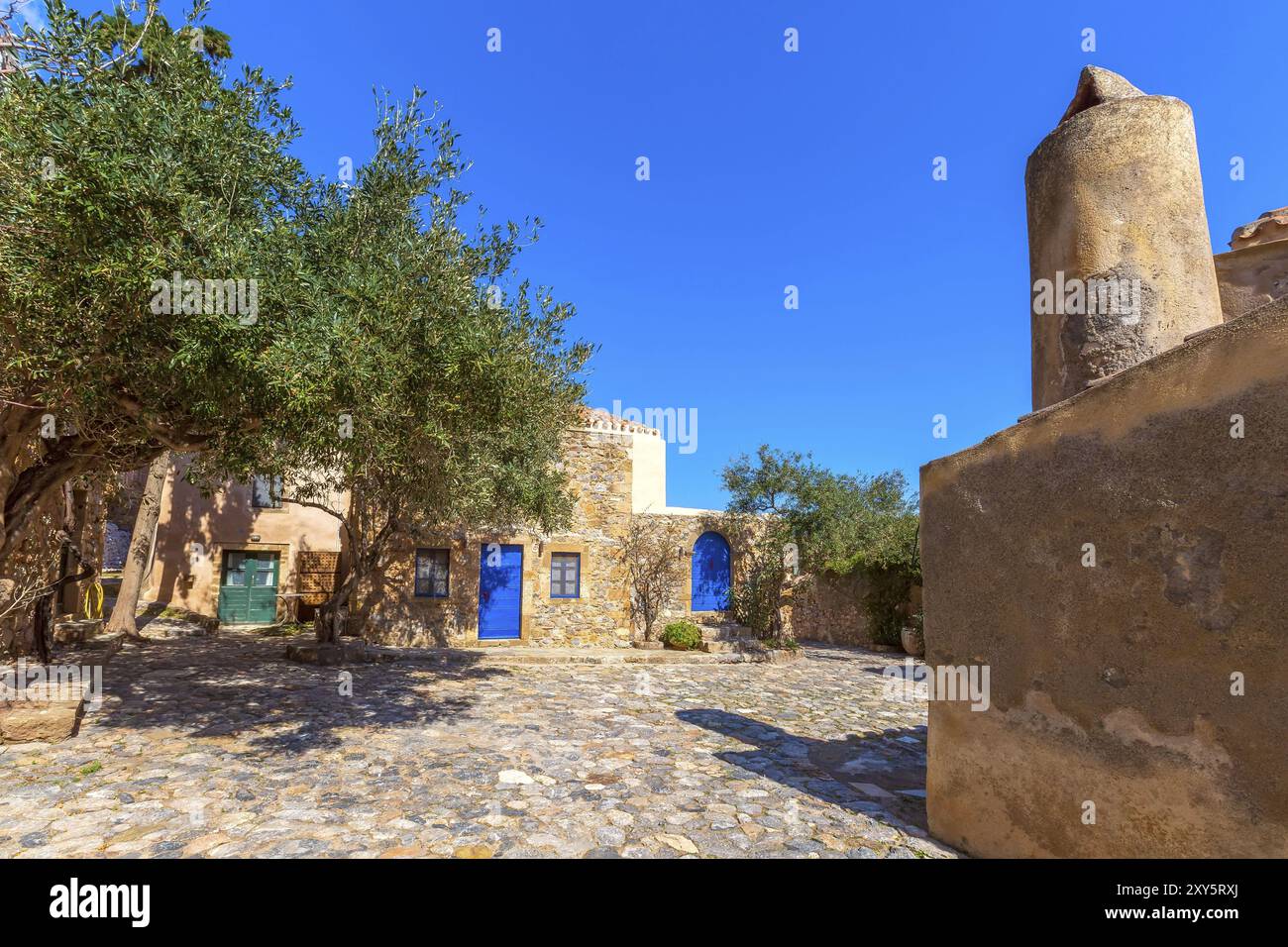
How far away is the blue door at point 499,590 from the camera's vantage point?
16.8 m

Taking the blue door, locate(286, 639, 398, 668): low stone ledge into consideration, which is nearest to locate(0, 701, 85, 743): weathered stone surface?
locate(286, 639, 398, 668): low stone ledge

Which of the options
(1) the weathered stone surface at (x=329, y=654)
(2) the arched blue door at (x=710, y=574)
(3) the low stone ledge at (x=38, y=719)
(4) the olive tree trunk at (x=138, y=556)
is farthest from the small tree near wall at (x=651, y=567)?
(3) the low stone ledge at (x=38, y=719)

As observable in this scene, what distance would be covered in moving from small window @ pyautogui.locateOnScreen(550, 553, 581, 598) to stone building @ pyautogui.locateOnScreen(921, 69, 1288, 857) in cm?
1293

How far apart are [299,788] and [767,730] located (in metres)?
5.75

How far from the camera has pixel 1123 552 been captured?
3.90 m

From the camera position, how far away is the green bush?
16.9 metres

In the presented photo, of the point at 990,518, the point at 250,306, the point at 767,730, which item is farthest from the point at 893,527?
the point at 250,306

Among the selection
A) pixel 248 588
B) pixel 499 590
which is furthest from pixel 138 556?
pixel 499 590

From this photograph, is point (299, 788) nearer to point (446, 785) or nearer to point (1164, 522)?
point (446, 785)

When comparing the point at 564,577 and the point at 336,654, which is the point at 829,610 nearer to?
the point at 564,577

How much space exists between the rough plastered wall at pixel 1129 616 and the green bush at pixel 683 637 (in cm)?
1189

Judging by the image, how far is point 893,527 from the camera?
68.1 ft

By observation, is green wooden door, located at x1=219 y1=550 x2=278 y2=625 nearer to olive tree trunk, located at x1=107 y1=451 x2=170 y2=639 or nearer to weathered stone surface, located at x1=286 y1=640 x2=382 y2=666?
olive tree trunk, located at x1=107 y1=451 x2=170 y2=639

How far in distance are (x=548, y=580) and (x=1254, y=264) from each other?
14.9 m
